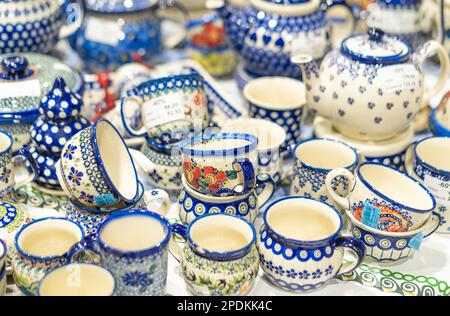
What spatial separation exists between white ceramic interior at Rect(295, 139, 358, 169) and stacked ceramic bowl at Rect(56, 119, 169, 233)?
1.25 ft

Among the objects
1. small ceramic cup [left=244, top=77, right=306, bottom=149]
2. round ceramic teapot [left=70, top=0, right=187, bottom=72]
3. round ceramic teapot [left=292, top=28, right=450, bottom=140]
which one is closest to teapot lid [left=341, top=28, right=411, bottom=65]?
round ceramic teapot [left=292, top=28, right=450, bottom=140]

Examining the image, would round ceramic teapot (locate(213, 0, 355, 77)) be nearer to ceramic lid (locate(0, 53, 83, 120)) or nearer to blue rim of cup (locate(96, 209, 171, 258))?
ceramic lid (locate(0, 53, 83, 120))

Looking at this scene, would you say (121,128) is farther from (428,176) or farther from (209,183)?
(428,176)

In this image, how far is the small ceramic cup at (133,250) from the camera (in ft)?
3.74

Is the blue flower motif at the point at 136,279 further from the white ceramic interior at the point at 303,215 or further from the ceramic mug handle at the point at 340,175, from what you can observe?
the ceramic mug handle at the point at 340,175

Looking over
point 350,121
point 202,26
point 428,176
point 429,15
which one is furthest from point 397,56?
point 202,26

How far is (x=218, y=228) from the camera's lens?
1303 millimetres

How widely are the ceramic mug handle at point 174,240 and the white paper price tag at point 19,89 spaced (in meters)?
0.57

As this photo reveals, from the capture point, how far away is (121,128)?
173 centimetres

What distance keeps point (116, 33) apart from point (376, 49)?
84cm

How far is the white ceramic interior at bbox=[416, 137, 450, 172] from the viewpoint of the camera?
1.58 metres

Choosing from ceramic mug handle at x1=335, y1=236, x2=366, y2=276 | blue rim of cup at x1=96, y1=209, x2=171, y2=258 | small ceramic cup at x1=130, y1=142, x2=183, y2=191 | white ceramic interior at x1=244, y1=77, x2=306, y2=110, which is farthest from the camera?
white ceramic interior at x1=244, y1=77, x2=306, y2=110

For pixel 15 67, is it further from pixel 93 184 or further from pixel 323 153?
pixel 323 153

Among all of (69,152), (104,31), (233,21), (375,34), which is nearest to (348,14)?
(233,21)
